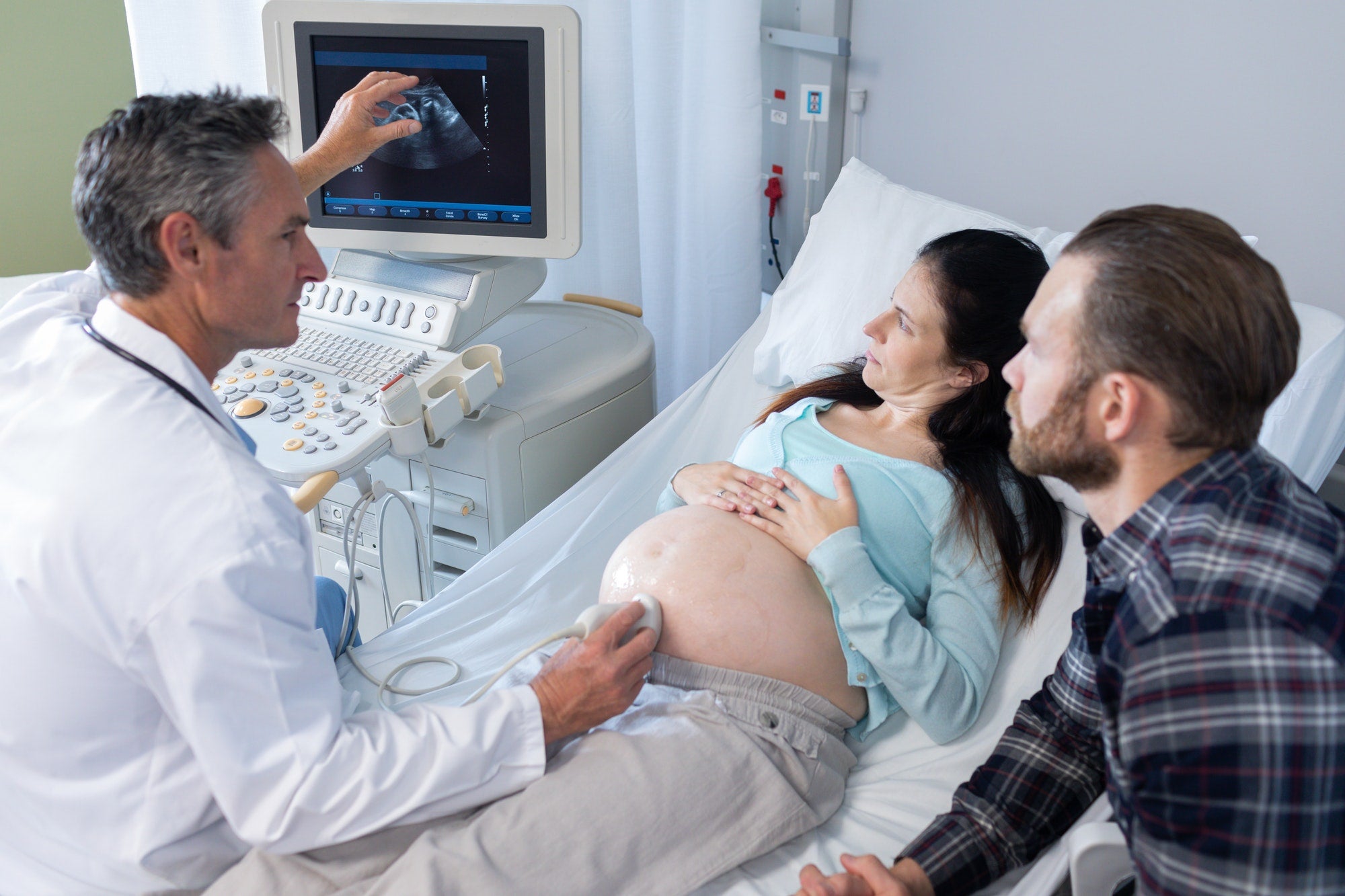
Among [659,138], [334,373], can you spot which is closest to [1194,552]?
[334,373]

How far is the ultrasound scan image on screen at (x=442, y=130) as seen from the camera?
5.85ft

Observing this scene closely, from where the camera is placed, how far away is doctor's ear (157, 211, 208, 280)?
3.35 ft

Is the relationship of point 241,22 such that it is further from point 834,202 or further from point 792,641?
point 792,641

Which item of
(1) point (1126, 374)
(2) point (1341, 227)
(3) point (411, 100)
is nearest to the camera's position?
(1) point (1126, 374)

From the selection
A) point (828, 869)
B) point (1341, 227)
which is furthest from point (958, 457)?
point (1341, 227)

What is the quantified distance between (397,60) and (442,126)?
0.13m

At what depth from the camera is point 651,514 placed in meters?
1.86

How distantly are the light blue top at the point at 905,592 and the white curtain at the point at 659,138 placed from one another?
1.10 m

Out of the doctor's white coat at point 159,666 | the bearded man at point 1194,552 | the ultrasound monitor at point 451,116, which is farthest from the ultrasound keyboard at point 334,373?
the bearded man at point 1194,552

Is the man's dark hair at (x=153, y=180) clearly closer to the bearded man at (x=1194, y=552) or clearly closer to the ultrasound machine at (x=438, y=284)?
the ultrasound machine at (x=438, y=284)

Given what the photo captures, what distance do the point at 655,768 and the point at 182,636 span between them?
49 centimetres

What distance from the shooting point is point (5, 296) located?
2.39 metres

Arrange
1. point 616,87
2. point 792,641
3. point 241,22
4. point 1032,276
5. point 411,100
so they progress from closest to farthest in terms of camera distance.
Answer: point 792,641, point 1032,276, point 411,100, point 241,22, point 616,87

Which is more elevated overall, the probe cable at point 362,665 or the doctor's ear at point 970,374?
the doctor's ear at point 970,374
